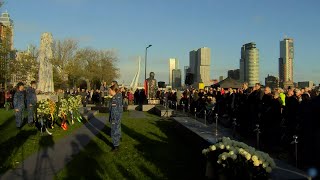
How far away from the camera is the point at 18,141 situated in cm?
1420

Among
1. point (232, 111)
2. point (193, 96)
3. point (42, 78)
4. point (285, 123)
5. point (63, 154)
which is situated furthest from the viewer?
point (42, 78)

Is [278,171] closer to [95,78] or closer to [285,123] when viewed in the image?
[285,123]

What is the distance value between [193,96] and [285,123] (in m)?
13.9

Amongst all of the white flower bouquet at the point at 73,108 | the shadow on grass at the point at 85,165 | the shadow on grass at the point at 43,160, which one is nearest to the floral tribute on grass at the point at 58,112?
the white flower bouquet at the point at 73,108

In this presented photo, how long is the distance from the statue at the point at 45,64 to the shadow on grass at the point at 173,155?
18.0 meters

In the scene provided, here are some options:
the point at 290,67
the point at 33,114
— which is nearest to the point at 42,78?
the point at 33,114

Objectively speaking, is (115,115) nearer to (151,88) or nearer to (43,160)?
(43,160)

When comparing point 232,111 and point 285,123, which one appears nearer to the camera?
point 285,123

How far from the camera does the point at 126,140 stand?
14.9 metres

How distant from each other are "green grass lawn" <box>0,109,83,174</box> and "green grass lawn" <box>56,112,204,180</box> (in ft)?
4.74

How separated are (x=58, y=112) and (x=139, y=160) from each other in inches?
350

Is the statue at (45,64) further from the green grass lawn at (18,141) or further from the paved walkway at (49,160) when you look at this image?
the paved walkway at (49,160)

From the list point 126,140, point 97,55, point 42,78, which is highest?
point 97,55

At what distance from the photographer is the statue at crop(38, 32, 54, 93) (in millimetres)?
32688
